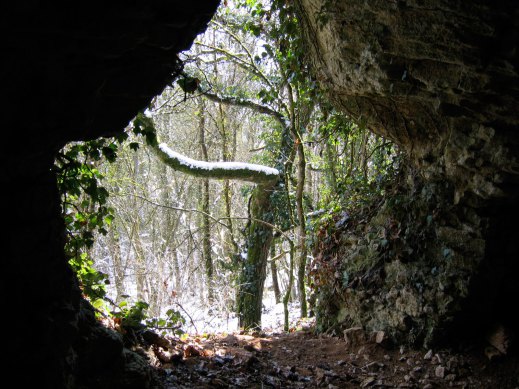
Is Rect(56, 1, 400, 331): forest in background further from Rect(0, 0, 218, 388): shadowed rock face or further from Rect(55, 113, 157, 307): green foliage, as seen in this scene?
Rect(0, 0, 218, 388): shadowed rock face

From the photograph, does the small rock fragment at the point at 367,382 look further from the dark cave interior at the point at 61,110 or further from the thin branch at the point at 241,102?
the thin branch at the point at 241,102

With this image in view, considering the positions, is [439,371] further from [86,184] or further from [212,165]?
[212,165]

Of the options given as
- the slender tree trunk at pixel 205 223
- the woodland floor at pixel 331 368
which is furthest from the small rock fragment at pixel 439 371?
the slender tree trunk at pixel 205 223

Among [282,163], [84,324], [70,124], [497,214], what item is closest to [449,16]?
[497,214]

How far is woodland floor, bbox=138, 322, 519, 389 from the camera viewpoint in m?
3.34

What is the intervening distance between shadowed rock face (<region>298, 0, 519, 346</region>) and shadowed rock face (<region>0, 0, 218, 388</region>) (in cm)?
182

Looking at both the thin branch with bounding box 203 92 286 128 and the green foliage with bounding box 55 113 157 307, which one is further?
the thin branch with bounding box 203 92 286 128

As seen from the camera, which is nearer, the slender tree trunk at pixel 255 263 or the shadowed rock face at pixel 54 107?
the shadowed rock face at pixel 54 107

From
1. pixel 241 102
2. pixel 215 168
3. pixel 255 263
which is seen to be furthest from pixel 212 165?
pixel 255 263

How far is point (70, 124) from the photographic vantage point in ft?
6.25

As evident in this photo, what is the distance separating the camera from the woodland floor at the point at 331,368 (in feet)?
11.0

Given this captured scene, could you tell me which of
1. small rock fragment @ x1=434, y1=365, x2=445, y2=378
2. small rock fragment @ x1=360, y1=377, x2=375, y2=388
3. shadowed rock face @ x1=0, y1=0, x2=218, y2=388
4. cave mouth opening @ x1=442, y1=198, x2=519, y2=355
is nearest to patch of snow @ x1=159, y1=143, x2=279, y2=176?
cave mouth opening @ x1=442, y1=198, x2=519, y2=355

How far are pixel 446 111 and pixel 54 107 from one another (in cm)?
290

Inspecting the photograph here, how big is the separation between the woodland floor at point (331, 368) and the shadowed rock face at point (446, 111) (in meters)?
0.33
